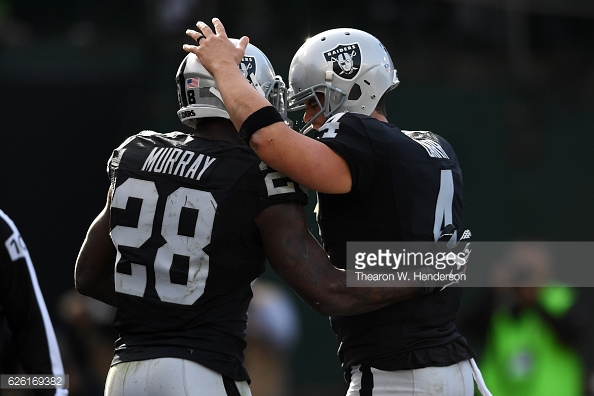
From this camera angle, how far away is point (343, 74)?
13.5 feet

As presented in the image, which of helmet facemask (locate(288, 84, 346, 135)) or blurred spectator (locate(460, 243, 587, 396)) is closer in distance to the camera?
helmet facemask (locate(288, 84, 346, 135))

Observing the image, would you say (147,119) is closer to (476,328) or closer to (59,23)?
(59,23)

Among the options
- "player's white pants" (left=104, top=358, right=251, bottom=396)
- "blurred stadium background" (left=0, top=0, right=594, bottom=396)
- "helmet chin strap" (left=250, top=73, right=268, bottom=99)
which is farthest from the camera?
"blurred stadium background" (left=0, top=0, right=594, bottom=396)

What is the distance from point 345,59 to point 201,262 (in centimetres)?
111

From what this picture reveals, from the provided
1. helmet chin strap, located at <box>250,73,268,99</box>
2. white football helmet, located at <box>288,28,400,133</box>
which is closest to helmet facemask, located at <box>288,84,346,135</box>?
white football helmet, located at <box>288,28,400,133</box>

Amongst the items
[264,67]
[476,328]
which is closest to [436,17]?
[476,328]

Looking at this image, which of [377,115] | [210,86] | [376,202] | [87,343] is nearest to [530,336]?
[87,343]

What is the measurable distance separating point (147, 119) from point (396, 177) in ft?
17.2

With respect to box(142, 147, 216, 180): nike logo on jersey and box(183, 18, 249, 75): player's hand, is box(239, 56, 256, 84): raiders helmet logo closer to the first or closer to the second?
box(183, 18, 249, 75): player's hand

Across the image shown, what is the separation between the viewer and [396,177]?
12.5 ft

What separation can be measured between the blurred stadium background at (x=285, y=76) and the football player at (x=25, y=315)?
4.17m

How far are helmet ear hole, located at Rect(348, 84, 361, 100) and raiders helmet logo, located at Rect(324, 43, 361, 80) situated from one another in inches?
1.7

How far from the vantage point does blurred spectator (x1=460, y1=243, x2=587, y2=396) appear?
7500mm

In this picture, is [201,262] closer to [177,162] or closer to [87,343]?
[177,162]
